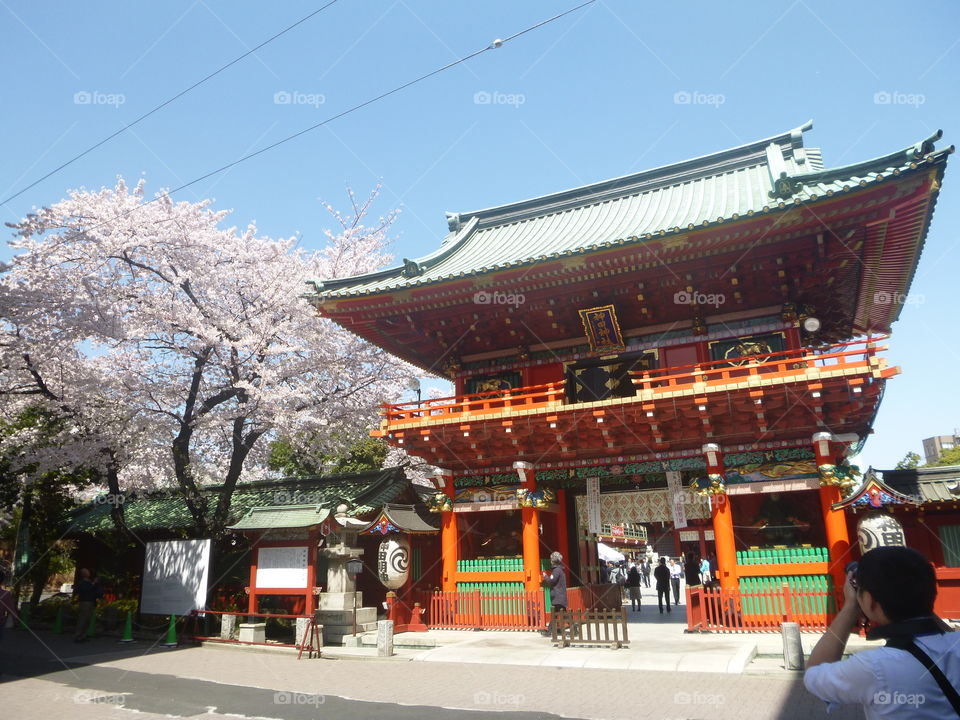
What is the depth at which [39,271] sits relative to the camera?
16609 mm

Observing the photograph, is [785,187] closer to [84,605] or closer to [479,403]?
Result: [479,403]

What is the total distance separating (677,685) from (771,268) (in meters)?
9.61

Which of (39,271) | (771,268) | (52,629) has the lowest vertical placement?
(52,629)

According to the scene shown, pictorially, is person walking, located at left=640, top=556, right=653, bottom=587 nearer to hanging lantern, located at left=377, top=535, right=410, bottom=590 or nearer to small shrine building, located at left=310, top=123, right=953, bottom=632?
small shrine building, located at left=310, top=123, right=953, bottom=632

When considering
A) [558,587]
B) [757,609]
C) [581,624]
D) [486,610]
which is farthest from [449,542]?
[757,609]

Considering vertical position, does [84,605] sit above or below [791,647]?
above

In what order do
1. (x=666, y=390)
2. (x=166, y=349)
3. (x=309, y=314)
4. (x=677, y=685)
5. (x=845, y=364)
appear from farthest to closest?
(x=309, y=314) < (x=166, y=349) < (x=666, y=390) < (x=845, y=364) < (x=677, y=685)

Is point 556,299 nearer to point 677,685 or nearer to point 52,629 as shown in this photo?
point 677,685

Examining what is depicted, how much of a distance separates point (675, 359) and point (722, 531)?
14.9 feet

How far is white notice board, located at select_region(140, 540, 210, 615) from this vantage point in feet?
53.0

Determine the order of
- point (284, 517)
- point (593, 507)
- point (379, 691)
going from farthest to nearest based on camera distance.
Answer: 1. point (593, 507)
2. point (284, 517)
3. point (379, 691)

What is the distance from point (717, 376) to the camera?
15883 millimetres

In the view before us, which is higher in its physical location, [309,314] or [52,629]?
[309,314]

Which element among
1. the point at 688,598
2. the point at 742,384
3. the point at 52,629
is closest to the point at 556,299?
the point at 742,384
